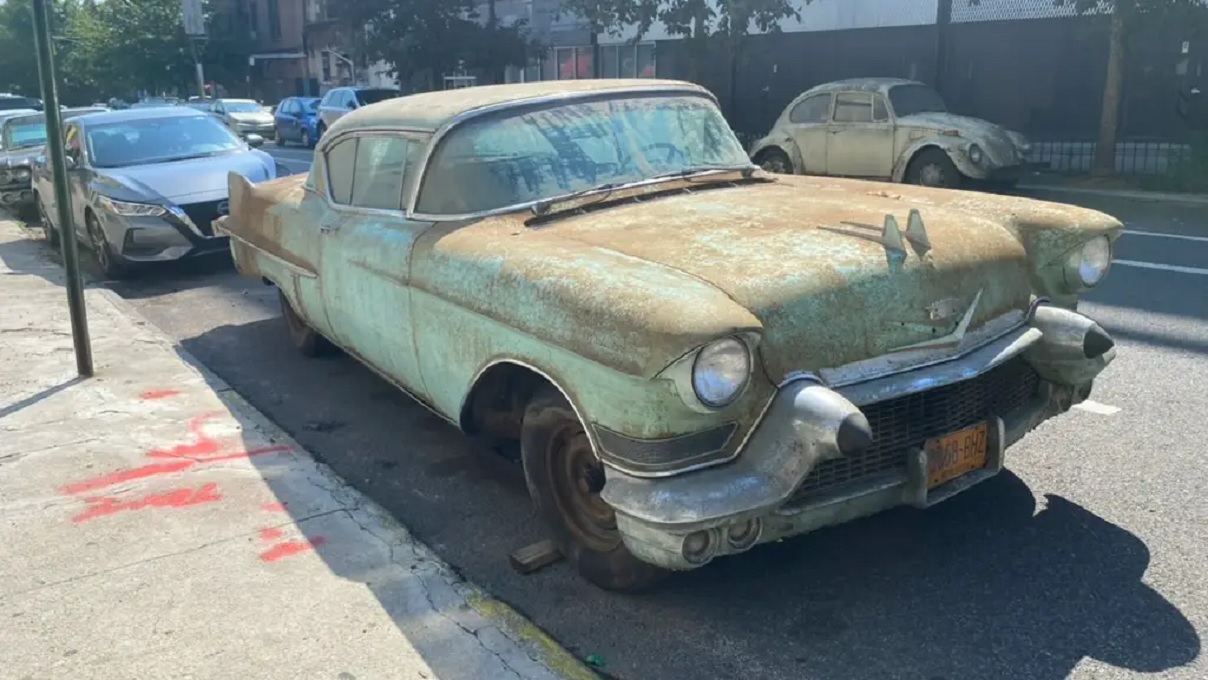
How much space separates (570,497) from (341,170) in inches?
103

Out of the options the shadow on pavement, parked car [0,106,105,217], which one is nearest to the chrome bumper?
the shadow on pavement

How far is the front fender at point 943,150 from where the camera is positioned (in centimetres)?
1326

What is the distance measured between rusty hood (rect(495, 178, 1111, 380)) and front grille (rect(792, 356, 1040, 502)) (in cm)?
19

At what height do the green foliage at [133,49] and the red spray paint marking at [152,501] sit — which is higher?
the green foliage at [133,49]

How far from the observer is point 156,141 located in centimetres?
1052

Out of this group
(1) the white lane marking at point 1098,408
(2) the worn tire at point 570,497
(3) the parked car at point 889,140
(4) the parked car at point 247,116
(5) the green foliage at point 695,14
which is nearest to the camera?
(2) the worn tire at point 570,497

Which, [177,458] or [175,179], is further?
[175,179]

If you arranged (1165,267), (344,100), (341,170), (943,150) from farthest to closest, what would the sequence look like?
1. (344,100)
2. (943,150)
3. (1165,267)
4. (341,170)

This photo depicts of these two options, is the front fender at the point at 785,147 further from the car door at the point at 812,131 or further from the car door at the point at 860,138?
the car door at the point at 860,138

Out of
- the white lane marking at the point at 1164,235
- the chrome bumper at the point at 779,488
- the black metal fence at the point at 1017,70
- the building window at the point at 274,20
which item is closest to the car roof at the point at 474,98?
the chrome bumper at the point at 779,488

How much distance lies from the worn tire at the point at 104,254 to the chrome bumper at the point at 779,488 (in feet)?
26.1

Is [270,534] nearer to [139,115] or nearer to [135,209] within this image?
[135,209]

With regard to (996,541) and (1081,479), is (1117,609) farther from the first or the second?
(1081,479)

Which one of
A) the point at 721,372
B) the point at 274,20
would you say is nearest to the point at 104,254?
the point at 721,372
